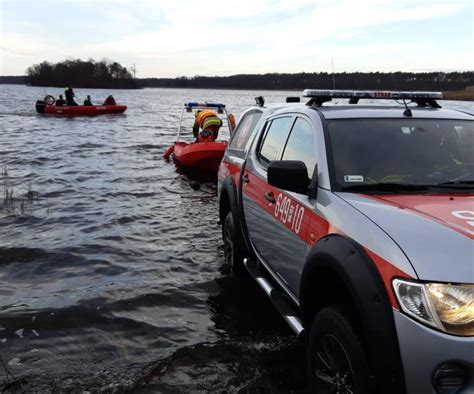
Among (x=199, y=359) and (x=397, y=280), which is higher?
(x=397, y=280)

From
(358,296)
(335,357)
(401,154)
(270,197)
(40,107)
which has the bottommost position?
(335,357)

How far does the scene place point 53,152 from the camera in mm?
16859

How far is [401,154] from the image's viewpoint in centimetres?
349

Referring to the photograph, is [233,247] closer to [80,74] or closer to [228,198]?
[228,198]

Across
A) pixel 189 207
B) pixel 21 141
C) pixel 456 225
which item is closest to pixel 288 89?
pixel 21 141

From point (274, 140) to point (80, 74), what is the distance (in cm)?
13109

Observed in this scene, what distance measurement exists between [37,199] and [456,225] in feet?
29.7

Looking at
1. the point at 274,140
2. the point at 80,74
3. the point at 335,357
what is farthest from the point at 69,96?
the point at 80,74

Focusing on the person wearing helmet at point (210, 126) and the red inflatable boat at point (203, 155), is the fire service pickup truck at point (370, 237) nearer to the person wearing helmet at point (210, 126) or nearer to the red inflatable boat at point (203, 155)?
the red inflatable boat at point (203, 155)

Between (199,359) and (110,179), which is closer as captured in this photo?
(199,359)

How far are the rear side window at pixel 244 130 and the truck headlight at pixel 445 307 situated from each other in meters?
3.54

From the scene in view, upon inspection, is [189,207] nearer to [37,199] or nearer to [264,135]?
[37,199]

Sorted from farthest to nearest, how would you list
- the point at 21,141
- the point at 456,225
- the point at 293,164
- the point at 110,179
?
1. the point at 21,141
2. the point at 110,179
3. the point at 293,164
4. the point at 456,225

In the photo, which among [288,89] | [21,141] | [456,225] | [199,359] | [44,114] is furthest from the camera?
[288,89]
